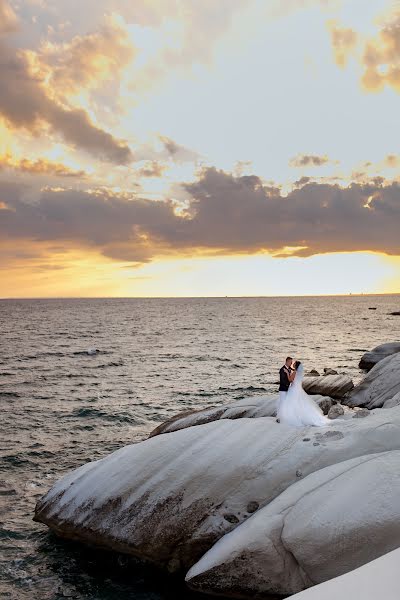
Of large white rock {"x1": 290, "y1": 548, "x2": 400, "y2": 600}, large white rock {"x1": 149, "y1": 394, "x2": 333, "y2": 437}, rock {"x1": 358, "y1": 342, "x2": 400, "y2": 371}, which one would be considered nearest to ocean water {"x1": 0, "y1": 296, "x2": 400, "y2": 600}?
rock {"x1": 358, "y1": 342, "x2": 400, "y2": 371}

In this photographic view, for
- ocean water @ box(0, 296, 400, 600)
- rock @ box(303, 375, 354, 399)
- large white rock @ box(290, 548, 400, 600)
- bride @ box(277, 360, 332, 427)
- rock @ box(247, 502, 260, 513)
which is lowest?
ocean water @ box(0, 296, 400, 600)

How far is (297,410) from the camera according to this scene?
13672 mm

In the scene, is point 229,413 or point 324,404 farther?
point 324,404

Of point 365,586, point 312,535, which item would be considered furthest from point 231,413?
point 365,586

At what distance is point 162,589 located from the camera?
10352 mm

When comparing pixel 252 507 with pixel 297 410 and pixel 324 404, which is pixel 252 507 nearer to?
pixel 297 410

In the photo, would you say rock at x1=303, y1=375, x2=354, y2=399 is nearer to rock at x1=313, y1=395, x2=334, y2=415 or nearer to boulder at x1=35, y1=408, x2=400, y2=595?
rock at x1=313, y1=395, x2=334, y2=415

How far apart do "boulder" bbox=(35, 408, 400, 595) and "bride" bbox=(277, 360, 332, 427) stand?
105 cm

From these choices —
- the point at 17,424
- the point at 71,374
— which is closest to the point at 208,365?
the point at 71,374

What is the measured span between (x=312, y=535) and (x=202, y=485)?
296cm

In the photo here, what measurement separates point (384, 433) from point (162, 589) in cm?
614

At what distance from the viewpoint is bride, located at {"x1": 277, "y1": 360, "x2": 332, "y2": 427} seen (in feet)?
44.2

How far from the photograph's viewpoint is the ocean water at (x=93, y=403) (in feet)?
36.0

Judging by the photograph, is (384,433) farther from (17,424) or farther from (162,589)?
(17,424)
